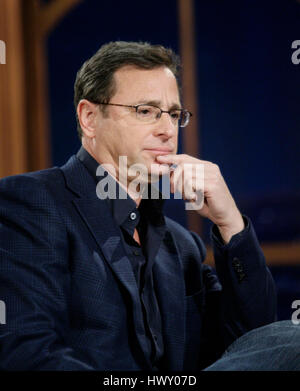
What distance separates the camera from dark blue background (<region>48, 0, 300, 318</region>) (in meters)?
2.82

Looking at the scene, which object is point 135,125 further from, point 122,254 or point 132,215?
point 122,254

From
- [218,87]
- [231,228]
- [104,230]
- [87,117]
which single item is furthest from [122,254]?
[218,87]

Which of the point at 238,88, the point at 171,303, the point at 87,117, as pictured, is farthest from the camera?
the point at 238,88

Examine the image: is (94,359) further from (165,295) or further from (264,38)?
(264,38)

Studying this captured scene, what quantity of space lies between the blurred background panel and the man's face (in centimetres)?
142

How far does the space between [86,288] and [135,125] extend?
0.45 metres

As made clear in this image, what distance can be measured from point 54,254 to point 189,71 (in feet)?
6.43

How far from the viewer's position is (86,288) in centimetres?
118

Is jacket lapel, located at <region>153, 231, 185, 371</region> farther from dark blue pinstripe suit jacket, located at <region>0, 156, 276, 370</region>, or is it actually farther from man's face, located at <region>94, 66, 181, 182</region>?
man's face, located at <region>94, 66, 181, 182</region>

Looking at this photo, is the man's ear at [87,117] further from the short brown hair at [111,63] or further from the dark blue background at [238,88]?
the dark blue background at [238,88]

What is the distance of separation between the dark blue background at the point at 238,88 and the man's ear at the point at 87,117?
1.40m

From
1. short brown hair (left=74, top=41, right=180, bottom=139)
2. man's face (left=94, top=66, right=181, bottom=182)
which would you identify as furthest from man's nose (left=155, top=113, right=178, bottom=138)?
short brown hair (left=74, top=41, right=180, bottom=139)

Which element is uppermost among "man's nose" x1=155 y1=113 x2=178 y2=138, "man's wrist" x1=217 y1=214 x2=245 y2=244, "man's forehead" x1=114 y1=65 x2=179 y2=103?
"man's forehead" x1=114 y1=65 x2=179 y2=103
